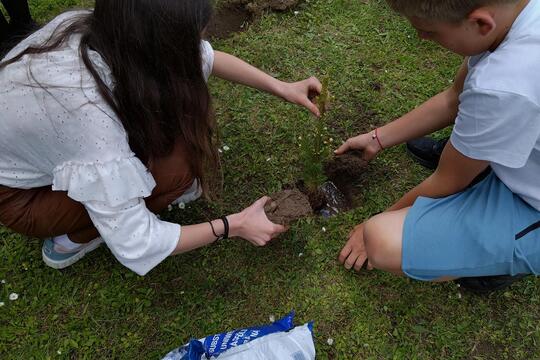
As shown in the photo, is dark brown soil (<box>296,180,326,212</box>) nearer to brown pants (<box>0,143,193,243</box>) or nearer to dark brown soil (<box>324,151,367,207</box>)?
dark brown soil (<box>324,151,367,207</box>)

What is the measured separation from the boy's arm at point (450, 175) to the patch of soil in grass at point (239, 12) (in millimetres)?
1907

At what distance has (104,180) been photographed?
1.66m

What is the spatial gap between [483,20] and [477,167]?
0.58m

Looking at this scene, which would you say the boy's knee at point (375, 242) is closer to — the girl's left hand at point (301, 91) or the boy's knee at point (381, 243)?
the boy's knee at point (381, 243)

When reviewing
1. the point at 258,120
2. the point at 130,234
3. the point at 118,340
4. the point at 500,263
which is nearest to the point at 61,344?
the point at 118,340

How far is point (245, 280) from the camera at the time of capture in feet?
7.91

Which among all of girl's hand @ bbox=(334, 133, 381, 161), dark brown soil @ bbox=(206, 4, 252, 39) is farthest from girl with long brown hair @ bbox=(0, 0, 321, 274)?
dark brown soil @ bbox=(206, 4, 252, 39)

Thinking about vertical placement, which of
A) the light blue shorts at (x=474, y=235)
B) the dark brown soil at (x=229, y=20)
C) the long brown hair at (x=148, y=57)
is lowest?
the light blue shorts at (x=474, y=235)

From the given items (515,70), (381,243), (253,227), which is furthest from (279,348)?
(515,70)

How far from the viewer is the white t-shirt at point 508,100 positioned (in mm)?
1496

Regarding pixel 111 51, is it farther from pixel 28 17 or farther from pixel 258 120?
pixel 28 17

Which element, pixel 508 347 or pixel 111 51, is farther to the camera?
pixel 508 347

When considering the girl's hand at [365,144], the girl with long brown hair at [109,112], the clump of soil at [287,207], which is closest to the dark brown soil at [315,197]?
Answer: the clump of soil at [287,207]

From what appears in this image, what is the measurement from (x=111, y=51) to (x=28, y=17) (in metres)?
1.84
